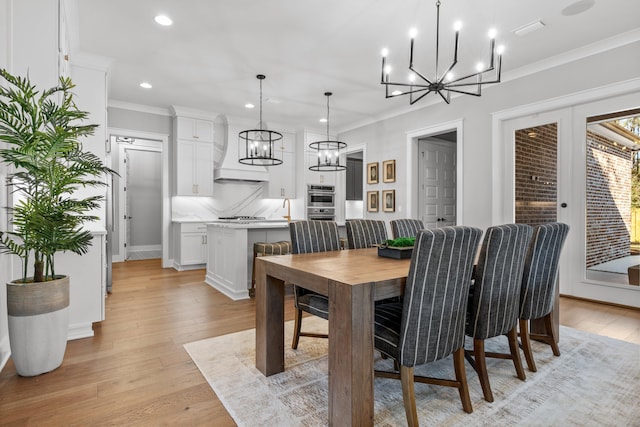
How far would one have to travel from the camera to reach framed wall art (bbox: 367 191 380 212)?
20.9ft

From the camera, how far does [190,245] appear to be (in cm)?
578

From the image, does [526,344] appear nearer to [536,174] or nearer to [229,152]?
[536,174]

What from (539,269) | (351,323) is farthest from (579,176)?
(351,323)

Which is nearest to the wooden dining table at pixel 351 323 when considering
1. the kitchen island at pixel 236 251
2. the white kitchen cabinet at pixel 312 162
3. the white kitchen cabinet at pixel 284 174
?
the kitchen island at pixel 236 251

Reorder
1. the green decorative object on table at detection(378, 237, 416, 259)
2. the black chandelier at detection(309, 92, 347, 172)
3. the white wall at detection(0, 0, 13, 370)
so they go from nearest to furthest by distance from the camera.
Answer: the white wall at detection(0, 0, 13, 370), the green decorative object on table at detection(378, 237, 416, 259), the black chandelier at detection(309, 92, 347, 172)

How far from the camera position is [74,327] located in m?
2.68

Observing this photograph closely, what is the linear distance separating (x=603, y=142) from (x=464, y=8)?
2.32 metres

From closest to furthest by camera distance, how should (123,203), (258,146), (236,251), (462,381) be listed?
(462,381) < (236,251) < (258,146) < (123,203)

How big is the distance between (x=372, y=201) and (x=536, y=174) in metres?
2.87

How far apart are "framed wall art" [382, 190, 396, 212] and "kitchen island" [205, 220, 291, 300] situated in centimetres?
245

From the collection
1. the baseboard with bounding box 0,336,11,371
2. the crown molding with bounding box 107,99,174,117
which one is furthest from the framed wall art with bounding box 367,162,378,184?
the baseboard with bounding box 0,336,11,371

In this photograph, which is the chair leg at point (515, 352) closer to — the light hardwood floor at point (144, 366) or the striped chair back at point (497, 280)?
the striped chair back at point (497, 280)

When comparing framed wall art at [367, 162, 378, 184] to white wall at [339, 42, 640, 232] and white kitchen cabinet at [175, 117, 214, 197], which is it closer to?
white wall at [339, 42, 640, 232]

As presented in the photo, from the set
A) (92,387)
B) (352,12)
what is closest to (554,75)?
(352,12)
